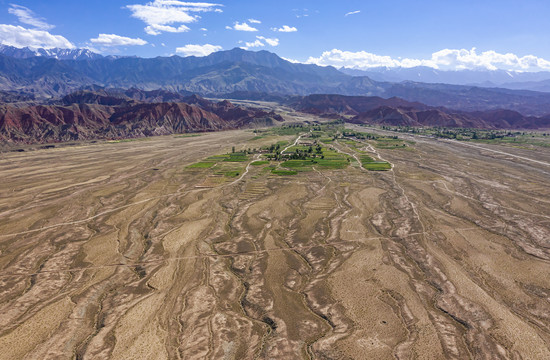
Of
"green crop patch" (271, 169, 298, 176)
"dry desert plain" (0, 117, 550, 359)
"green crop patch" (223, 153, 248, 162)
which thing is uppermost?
"green crop patch" (223, 153, 248, 162)

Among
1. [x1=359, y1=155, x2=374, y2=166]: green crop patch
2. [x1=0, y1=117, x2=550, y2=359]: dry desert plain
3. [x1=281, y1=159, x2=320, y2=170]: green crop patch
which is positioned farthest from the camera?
[x1=359, y1=155, x2=374, y2=166]: green crop patch

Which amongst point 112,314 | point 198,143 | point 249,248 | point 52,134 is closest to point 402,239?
point 249,248

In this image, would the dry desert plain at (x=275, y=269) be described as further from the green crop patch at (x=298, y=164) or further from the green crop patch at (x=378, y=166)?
the green crop patch at (x=298, y=164)

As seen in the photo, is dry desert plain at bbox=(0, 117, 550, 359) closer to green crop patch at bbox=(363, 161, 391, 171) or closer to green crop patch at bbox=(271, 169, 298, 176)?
green crop patch at bbox=(271, 169, 298, 176)

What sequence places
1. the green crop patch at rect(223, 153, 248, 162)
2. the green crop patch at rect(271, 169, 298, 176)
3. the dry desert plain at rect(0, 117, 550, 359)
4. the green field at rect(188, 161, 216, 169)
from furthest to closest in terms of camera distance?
1. the green crop patch at rect(223, 153, 248, 162)
2. the green field at rect(188, 161, 216, 169)
3. the green crop patch at rect(271, 169, 298, 176)
4. the dry desert plain at rect(0, 117, 550, 359)

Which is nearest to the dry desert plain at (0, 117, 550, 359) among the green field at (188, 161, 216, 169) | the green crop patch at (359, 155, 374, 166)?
the green field at (188, 161, 216, 169)

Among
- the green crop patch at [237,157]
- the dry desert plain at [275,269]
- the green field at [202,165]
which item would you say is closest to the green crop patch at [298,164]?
the green crop patch at [237,157]

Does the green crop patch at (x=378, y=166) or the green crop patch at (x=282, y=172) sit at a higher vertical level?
the green crop patch at (x=282, y=172)

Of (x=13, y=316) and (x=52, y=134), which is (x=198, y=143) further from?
(x=13, y=316)

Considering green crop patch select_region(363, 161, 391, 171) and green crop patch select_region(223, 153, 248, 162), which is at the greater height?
green crop patch select_region(223, 153, 248, 162)
